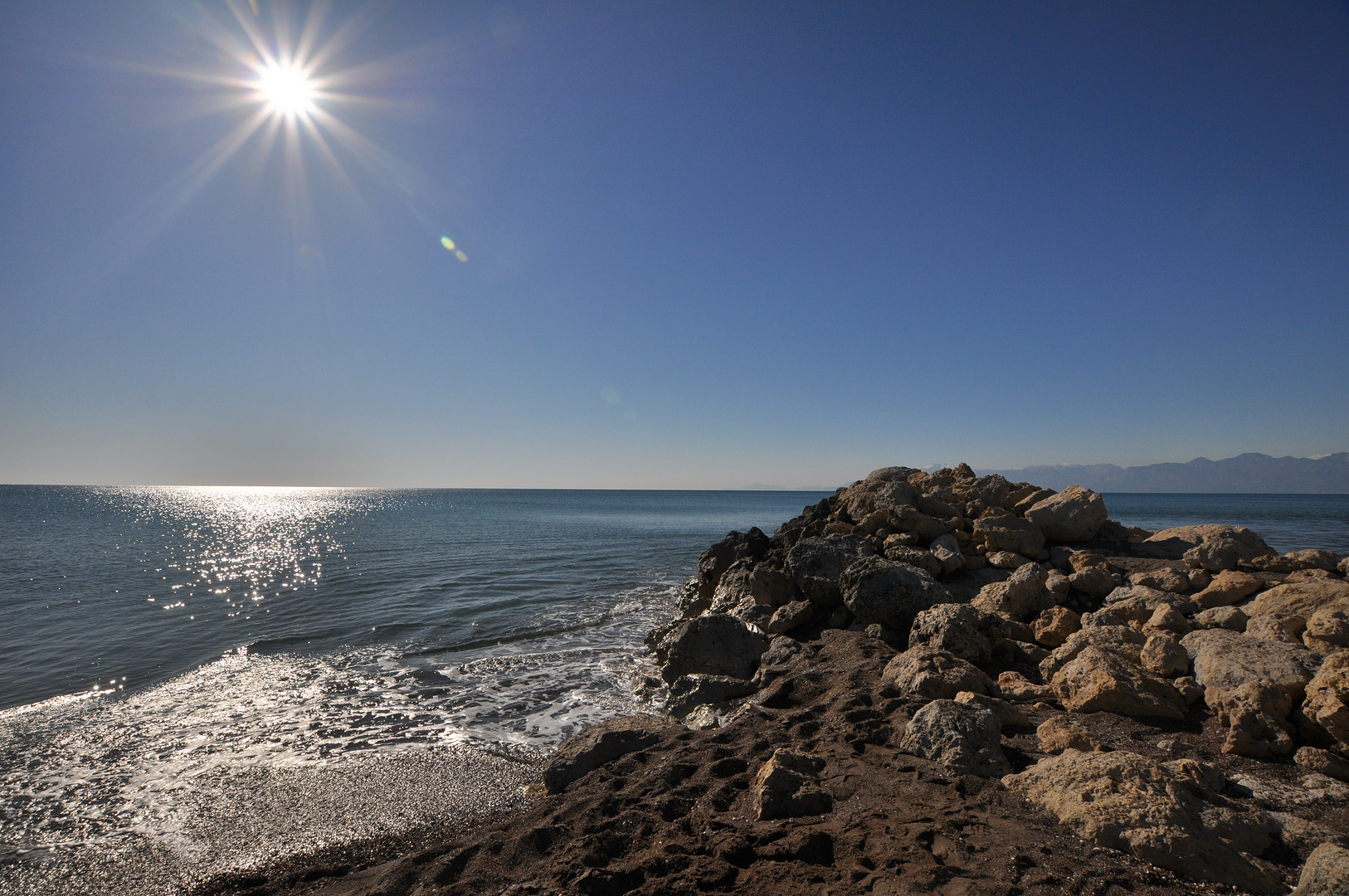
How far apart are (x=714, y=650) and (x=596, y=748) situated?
3479 mm

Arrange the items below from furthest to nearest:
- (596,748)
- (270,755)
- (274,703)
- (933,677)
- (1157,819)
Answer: (274,703), (270,755), (933,677), (596,748), (1157,819)

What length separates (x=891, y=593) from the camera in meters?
8.87

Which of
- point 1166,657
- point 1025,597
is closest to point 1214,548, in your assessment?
Answer: point 1025,597

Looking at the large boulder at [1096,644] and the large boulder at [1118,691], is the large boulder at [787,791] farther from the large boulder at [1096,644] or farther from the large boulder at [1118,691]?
the large boulder at [1096,644]

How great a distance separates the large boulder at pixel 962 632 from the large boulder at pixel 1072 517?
5636 mm

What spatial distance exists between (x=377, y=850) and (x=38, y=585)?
23532 millimetres

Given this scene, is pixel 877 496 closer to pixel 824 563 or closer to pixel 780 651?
pixel 824 563

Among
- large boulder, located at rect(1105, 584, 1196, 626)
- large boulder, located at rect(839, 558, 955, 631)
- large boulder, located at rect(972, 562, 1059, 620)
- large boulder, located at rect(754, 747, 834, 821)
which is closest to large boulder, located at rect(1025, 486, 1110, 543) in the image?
large boulder, located at rect(1105, 584, 1196, 626)

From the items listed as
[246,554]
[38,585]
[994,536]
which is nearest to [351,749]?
[994,536]

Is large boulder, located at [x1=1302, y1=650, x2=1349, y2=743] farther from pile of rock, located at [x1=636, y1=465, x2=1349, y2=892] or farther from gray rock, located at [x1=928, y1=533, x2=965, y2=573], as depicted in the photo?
gray rock, located at [x1=928, y1=533, x2=965, y2=573]

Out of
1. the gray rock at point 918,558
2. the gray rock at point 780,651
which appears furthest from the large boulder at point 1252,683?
the gray rock at point 780,651

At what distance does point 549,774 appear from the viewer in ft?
18.9

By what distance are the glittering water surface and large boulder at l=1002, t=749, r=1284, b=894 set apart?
4959 mm

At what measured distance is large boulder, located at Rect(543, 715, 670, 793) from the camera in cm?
569
